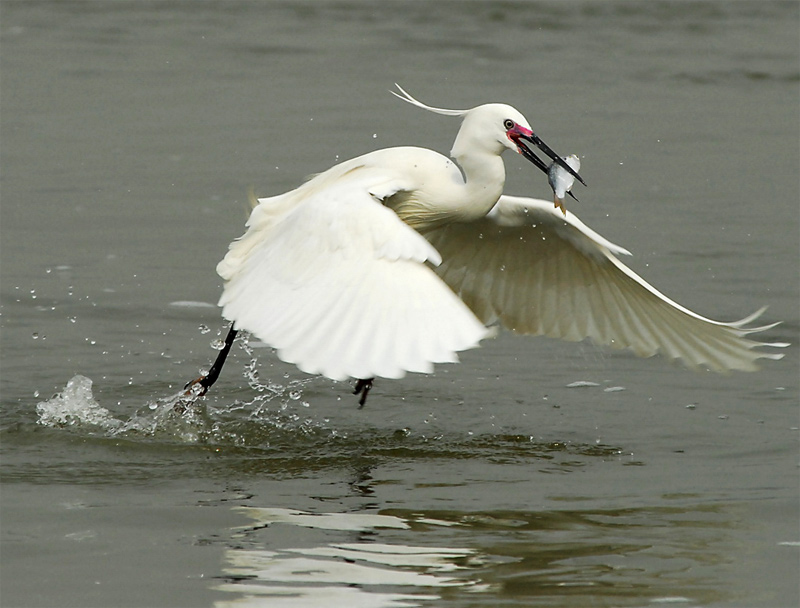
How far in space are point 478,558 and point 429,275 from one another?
1.02 m

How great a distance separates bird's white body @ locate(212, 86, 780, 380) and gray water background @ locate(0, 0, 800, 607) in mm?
490

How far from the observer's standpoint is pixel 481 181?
621 centimetres

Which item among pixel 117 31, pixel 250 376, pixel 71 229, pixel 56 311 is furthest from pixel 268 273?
pixel 117 31

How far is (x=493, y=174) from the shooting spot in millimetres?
6184

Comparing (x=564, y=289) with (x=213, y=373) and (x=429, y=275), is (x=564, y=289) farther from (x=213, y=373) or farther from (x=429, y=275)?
(x=429, y=275)

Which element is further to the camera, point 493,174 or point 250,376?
point 250,376

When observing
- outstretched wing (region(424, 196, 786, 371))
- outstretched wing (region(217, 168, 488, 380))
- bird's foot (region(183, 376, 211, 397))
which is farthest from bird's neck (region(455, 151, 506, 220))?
bird's foot (region(183, 376, 211, 397))

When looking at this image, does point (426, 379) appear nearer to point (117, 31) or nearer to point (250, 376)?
point (250, 376)

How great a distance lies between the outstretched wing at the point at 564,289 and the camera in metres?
6.46

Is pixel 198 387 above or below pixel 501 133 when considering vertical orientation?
below

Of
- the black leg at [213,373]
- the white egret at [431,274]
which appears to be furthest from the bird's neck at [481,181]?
the black leg at [213,373]

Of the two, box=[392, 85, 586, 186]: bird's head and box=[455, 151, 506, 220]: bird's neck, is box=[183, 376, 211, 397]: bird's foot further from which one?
box=[392, 85, 586, 186]: bird's head

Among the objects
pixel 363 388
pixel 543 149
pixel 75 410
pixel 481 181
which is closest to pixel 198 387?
pixel 75 410

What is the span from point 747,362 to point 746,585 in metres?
1.76
